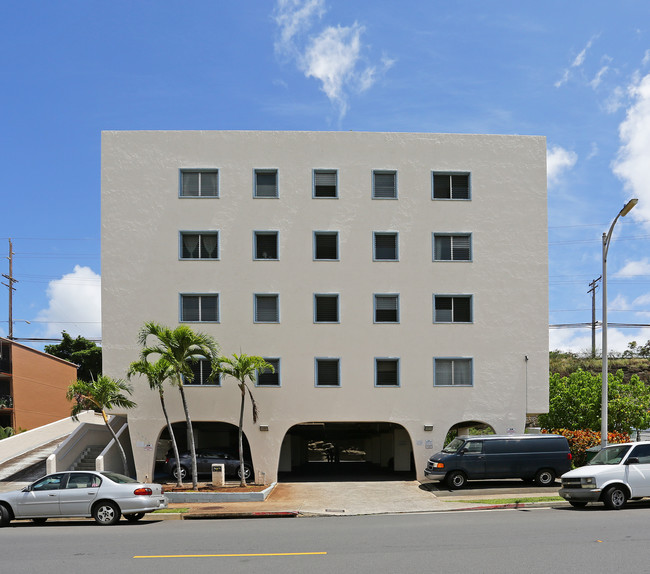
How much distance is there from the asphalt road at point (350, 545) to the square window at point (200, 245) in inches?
588

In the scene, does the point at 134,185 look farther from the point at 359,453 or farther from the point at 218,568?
the point at 359,453

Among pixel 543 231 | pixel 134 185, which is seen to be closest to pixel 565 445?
pixel 543 231

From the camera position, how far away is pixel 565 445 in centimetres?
2709

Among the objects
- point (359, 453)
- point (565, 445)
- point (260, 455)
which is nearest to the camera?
point (565, 445)

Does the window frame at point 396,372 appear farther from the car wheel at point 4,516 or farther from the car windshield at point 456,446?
the car wheel at point 4,516

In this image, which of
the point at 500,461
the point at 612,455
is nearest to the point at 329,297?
the point at 500,461

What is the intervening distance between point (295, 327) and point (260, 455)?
5712mm

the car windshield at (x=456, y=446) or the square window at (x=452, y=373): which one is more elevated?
the square window at (x=452, y=373)

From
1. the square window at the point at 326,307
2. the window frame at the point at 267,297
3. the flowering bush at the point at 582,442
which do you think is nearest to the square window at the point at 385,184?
the square window at the point at 326,307

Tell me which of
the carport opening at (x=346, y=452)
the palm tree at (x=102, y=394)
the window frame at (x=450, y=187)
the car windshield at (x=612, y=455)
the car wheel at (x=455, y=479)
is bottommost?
the carport opening at (x=346, y=452)

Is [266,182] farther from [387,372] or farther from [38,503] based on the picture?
[38,503]

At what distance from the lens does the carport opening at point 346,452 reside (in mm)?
35844

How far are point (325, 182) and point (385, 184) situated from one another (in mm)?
2710

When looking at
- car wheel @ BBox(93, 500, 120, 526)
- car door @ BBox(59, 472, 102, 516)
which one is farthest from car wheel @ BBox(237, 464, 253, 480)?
car door @ BBox(59, 472, 102, 516)
